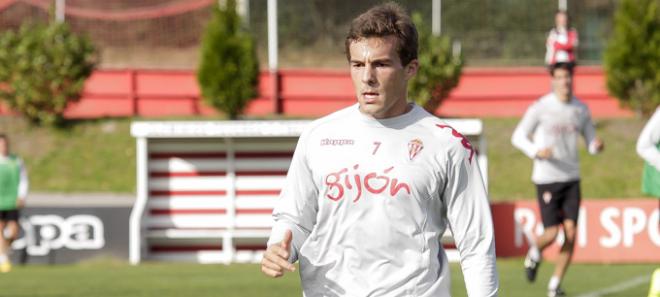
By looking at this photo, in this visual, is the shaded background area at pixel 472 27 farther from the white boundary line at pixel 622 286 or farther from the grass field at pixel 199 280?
the white boundary line at pixel 622 286

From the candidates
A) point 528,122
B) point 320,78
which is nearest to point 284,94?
point 320,78

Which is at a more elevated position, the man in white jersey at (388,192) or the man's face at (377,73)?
the man's face at (377,73)

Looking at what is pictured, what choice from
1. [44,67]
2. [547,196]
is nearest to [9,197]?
[547,196]

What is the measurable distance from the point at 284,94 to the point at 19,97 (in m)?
6.19

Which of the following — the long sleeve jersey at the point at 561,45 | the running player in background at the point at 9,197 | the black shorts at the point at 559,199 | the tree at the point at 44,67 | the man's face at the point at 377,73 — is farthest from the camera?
the tree at the point at 44,67

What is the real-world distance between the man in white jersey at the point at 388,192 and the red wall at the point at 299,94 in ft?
91.5

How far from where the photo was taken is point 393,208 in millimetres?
5406

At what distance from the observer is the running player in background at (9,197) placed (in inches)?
746

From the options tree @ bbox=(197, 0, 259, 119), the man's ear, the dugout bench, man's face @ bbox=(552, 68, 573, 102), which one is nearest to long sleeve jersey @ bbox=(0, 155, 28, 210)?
the dugout bench

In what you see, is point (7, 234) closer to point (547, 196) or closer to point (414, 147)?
point (547, 196)

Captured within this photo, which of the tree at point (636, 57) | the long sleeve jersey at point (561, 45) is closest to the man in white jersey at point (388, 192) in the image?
the long sleeve jersey at point (561, 45)

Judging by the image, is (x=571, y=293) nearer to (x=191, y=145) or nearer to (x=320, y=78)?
(x=191, y=145)

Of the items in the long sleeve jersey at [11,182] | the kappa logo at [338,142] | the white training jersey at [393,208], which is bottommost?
the long sleeve jersey at [11,182]

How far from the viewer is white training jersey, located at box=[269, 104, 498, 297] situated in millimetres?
5391
